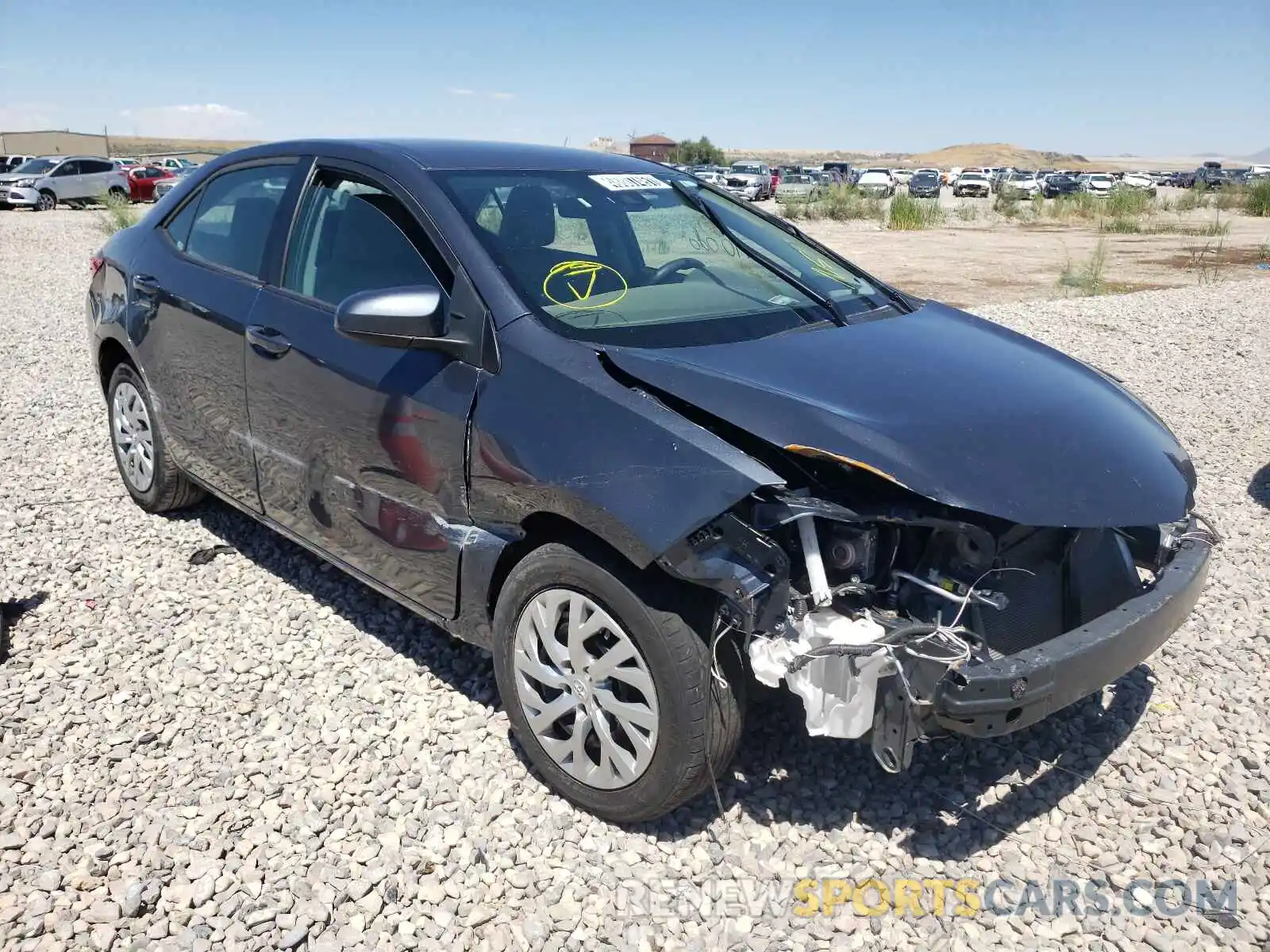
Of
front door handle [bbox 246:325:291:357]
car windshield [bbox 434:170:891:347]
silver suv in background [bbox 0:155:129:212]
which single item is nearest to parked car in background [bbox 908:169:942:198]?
silver suv in background [bbox 0:155:129:212]

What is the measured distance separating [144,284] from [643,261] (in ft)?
8.06

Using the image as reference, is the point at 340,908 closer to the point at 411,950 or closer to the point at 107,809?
the point at 411,950

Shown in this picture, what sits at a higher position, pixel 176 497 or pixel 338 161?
pixel 338 161

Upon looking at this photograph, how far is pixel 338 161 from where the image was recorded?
3662 mm

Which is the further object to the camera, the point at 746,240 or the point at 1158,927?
the point at 746,240

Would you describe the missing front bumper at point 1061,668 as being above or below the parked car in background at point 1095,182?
below

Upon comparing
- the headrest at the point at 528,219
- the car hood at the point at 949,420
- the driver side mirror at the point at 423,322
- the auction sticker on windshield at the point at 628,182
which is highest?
the auction sticker on windshield at the point at 628,182

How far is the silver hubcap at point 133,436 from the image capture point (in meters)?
4.88

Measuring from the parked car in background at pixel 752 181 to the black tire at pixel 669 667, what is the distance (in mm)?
34835

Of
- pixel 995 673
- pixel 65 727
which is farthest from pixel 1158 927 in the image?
pixel 65 727

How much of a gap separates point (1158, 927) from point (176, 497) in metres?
4.43

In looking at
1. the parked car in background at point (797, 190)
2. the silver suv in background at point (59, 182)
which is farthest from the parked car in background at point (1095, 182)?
the silver suv in background at point (59, 182)

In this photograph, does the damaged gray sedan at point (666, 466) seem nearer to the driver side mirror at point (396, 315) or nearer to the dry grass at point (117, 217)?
the driver side mirror at point (396, 315)

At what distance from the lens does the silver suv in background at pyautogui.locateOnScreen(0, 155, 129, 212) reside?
99.4 ft
